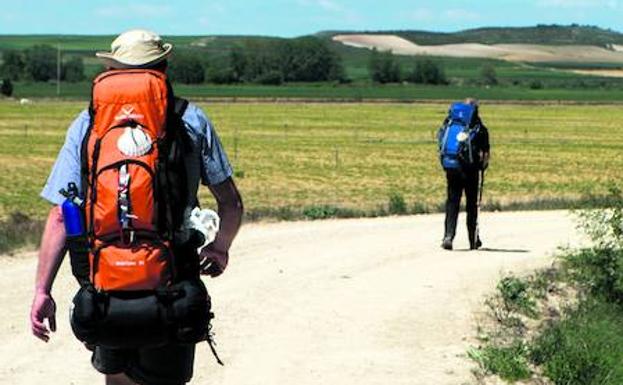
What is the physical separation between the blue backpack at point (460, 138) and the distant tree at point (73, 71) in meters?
148

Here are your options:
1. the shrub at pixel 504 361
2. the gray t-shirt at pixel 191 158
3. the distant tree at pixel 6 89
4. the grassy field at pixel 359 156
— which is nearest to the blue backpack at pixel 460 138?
the grassy field at pixel 359 156

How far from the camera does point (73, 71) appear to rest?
161 metres

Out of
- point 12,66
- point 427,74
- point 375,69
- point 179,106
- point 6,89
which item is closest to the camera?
point 179,106

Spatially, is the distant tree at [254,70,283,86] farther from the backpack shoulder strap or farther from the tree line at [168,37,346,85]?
the backpack shoulder strap

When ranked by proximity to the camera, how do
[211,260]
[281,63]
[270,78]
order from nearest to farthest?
[211,260]
[270,78]
[281,63]

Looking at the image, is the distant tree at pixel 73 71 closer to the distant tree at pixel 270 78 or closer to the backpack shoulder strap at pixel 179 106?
the distant tree at pixel 270 78

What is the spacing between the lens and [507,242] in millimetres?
15820

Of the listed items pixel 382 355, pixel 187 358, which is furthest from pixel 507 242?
pixel 187 358

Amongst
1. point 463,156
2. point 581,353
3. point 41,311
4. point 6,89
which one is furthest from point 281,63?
point 41,311

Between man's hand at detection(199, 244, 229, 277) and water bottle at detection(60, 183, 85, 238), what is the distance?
1.79 ft

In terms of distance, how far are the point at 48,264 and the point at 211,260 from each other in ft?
2.05

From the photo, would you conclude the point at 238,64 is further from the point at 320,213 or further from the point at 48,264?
the point at 48,264

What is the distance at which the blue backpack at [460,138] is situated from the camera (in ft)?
46.7

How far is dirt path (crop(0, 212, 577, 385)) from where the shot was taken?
8219 mm
